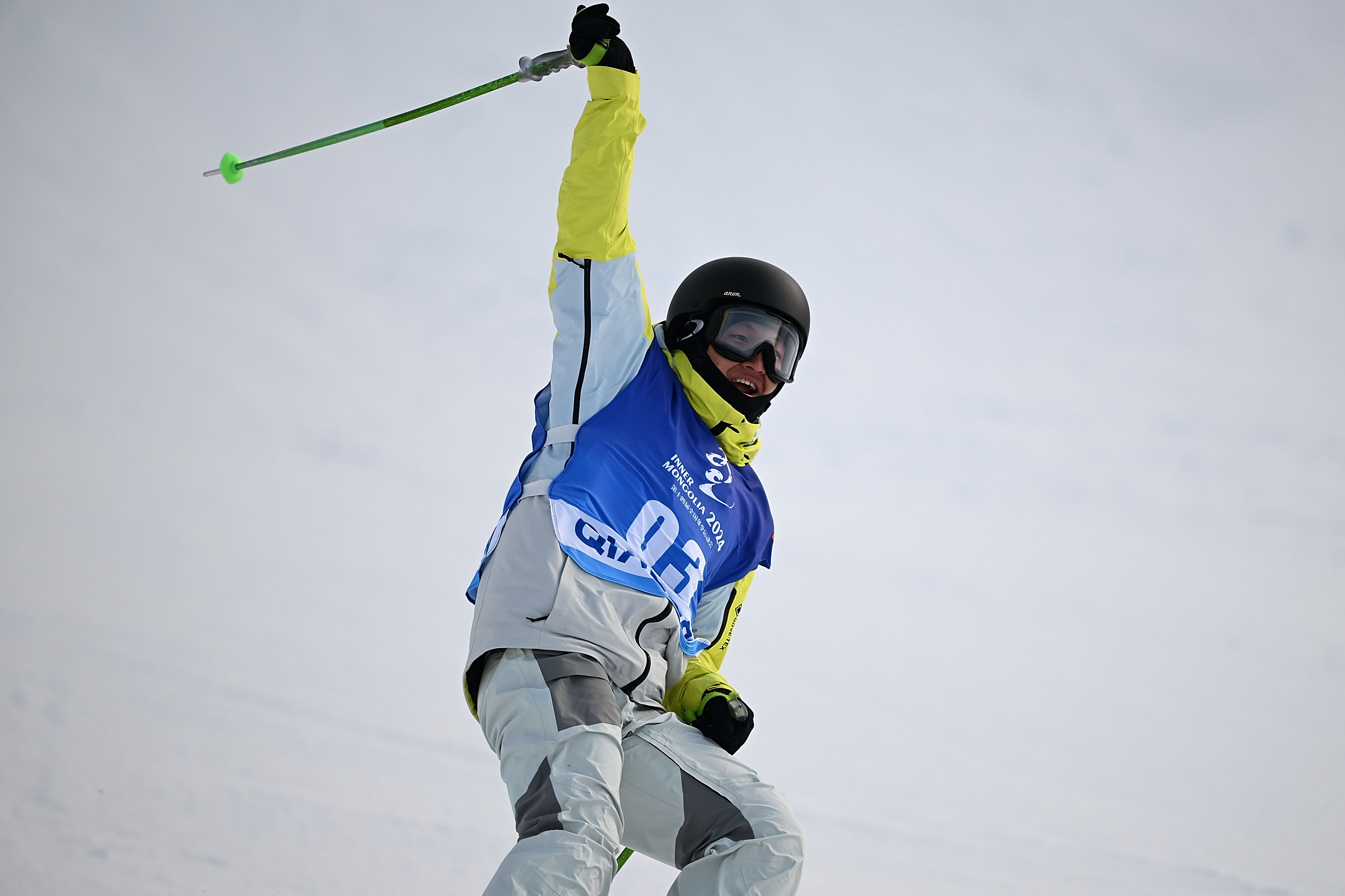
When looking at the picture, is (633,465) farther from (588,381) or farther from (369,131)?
(369,131)

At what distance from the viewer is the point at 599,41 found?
2.46 metres

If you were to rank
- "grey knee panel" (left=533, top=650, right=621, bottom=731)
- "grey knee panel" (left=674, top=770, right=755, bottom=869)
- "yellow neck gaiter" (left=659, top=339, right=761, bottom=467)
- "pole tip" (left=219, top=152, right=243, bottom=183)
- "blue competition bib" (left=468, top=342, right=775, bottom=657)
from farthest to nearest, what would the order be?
"pole tip" (left=219, top=152, right=243, bottom=183)
"yellow neck gaiter" (left=659, top=339, right=761, bottom=467)
"blue competition bib" (left=468, top=342, right=775, bottom=657)
"grey knee panel" (left=674, top=770, right=755, bottom=869)
"grey knee panel" (left=533, top=650, right=621, bottom=731)

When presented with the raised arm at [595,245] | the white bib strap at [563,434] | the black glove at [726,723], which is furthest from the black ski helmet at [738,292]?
the black glove at [726,723]

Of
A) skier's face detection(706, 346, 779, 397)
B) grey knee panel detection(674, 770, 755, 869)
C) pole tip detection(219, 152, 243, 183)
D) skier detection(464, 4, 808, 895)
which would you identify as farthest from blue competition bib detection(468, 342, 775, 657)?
pole tip detection(219, 152, 243, 183)

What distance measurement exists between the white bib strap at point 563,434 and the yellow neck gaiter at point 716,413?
0.40m

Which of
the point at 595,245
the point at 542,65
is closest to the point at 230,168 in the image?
the point at 542,65

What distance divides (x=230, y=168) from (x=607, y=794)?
8.00 ft

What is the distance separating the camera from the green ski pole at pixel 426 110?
2729mm

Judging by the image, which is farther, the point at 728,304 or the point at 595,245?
the point at 728,304

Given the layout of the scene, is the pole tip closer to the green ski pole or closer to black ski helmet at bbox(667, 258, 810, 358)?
the green ski pole

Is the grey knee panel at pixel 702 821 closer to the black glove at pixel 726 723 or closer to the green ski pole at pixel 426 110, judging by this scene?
the black glove at pixel 726 723

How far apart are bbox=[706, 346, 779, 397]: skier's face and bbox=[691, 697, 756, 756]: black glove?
86 centimetres

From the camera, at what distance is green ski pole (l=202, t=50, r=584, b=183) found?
273 cm

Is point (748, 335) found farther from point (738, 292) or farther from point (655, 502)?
point (655, 502)
